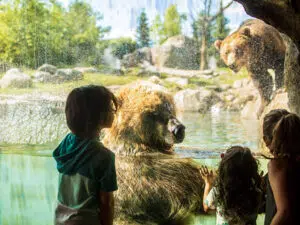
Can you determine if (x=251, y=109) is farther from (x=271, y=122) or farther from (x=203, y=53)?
(x=271, y=122)

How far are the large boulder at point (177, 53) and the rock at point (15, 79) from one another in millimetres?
1197

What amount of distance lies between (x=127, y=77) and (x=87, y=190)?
Answer: 7.15 feet

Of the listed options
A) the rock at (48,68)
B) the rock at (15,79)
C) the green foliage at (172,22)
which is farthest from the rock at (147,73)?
the rock at (15,79)

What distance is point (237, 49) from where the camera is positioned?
415 centimetres

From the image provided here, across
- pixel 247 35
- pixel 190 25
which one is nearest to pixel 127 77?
pixel 190 25

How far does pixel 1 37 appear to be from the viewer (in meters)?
4.60

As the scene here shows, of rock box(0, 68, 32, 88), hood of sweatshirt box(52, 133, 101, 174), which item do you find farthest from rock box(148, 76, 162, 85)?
hood of sweatshirt box(52, 133, 101, 174)

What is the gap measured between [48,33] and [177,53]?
4.10 ft

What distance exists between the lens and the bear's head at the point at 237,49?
4.14 meters

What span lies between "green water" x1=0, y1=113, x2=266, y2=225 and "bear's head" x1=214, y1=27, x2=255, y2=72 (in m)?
0.45

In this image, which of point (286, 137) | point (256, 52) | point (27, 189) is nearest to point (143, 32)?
point (256, 52)

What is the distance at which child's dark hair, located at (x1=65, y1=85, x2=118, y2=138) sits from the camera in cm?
219

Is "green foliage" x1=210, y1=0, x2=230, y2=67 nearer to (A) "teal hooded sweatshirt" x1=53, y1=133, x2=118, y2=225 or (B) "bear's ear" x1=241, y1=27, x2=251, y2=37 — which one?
(B) "bear's ear" x1=241, y1=27, x2=251, y2=37

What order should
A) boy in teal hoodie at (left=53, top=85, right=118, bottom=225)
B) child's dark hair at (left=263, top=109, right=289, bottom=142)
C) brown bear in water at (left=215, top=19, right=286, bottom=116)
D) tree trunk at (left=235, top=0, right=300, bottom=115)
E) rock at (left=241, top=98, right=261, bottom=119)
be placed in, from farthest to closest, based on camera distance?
rock at (left=241, top=98, right=261, bottom=119) → brown bear in water at (left=215, top=19, right=286, bottom=116) → tree trunk at (left=235, top=0, right=300, bottom=115) → child's dark hair at (left=263, top=109, right=289, bottom=142) → boy in teal hoodie at (left=53, top=85, right=118, bottom=225)
